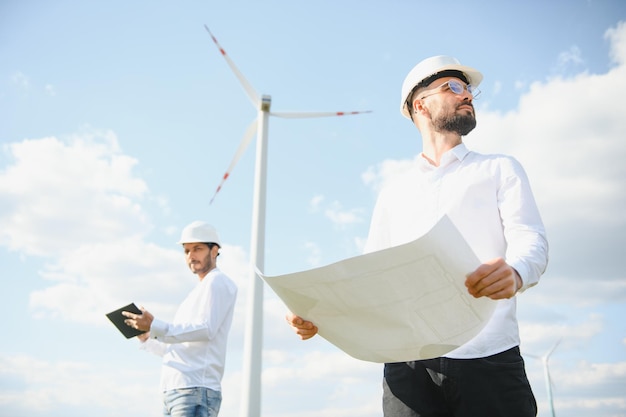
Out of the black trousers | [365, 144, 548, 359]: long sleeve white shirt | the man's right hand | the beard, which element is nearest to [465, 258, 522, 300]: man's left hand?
[365, 144, 548, 359]: long sleeve white shirt

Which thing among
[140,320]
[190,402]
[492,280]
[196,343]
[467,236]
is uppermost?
[140,320]

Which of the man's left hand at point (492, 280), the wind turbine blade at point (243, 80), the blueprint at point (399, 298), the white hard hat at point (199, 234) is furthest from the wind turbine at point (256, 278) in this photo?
the man's left hand at point (492, 280)

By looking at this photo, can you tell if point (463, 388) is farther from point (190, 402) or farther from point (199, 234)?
point (199, 234)

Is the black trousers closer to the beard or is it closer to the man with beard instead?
the man with beard

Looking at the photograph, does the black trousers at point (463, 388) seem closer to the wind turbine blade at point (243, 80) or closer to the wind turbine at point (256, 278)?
the wind turbine at point (256, 278)

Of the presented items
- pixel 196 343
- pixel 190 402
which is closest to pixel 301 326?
pixel 190 402

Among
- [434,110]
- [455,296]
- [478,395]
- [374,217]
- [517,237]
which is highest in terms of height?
[434,110]

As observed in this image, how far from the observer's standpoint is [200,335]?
621 cm

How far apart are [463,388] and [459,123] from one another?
1629 millimetres

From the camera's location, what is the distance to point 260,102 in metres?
20.9

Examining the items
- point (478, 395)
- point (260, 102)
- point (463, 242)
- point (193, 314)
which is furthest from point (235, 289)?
point (260, 102)

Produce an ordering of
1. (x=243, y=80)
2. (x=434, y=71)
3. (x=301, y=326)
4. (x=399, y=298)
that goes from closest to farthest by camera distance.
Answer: (x=399, y=298) < (x=301, y=326) < (x=434, y=71) < (x=243, y=80)

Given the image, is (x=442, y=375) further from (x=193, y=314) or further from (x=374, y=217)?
(x=193, y=314)

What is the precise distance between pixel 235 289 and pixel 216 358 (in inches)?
34.2
